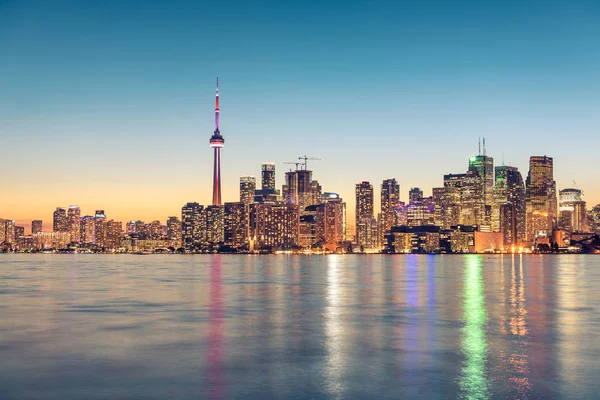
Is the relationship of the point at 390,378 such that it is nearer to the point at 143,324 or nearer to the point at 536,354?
the point at 536,354

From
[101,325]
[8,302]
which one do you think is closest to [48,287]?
[8,302]

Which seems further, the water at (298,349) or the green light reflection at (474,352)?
the water at (298,349)

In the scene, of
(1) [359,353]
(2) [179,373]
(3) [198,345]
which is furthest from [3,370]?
(1) [359,353]

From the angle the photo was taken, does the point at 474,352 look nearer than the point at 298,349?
Yes

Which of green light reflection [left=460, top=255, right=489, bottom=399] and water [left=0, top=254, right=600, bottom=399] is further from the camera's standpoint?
water [left=0, top=254, right=600, bottom=399]

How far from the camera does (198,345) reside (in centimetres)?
3130

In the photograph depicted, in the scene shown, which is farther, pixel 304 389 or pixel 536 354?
pixel 536 354

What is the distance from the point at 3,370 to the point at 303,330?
16669 mm

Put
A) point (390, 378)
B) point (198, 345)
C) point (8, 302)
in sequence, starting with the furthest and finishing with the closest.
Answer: point (8, 302)
point (198, 345)
point (390, 378)

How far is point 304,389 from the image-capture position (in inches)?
848

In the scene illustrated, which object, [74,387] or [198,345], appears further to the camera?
[198,345]

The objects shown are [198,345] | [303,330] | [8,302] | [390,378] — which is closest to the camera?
[390,378]

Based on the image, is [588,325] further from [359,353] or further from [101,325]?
[101,325]

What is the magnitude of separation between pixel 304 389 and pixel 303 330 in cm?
1531
